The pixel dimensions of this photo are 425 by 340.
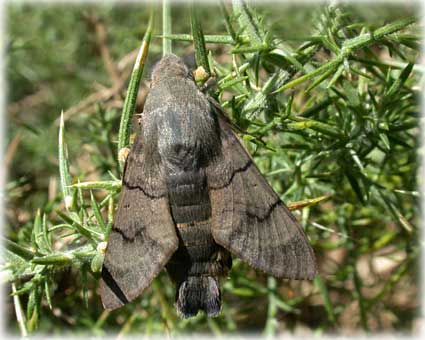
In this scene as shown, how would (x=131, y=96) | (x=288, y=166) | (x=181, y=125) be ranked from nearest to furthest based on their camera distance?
(x=131, y=96), (x=181, y=125), (x=288, y=166)

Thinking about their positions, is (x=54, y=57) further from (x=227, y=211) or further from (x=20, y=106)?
(x=227, y=211)

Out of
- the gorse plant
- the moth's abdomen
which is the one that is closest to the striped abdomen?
the moth's abdomen

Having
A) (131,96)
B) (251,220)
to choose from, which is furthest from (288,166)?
(131,96)

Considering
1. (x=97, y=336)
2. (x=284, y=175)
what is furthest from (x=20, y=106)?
(x=284, y=175)

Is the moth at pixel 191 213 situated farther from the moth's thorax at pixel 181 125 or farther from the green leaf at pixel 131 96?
the green leaf at pixel 131 96

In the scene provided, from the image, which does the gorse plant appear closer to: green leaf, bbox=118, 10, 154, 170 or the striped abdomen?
green leaf, bbox=118, 10, 154, 170

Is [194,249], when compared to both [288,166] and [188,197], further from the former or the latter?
[288,166]

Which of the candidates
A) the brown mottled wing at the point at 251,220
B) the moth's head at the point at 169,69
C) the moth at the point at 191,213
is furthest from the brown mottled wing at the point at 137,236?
the moth's head at the point at 169,69
